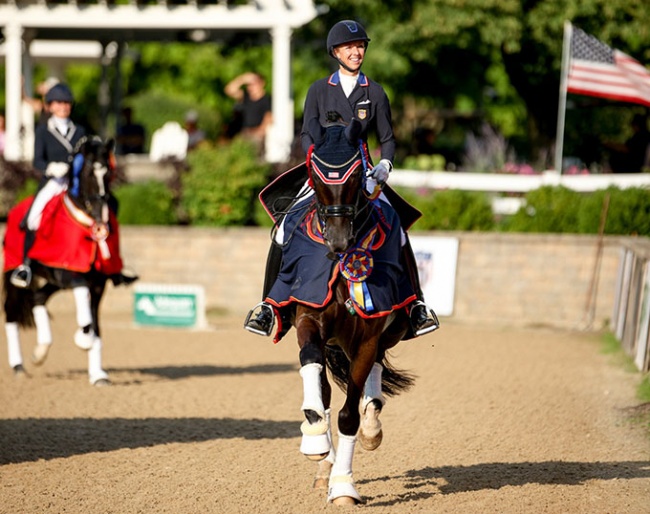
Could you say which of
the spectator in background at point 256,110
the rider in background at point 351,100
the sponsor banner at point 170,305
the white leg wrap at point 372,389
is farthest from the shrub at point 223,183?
the white leg wrap at point 372,389

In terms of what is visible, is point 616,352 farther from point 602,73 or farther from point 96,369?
point 96,369

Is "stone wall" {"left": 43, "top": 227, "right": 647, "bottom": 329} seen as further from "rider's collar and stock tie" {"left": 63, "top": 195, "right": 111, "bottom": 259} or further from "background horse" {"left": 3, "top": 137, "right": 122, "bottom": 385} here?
"rider's collar and stock tie" {"left": 63, "top": 195, "right": 111, "bottom": 259}

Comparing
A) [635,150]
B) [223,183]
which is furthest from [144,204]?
[635,150]

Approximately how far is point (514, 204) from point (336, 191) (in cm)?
1288

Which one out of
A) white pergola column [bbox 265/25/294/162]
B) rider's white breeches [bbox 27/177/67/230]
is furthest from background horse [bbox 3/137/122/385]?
white pergola column [bbox 265/25/294/162]

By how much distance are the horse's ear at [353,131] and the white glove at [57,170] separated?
6002 millimetres

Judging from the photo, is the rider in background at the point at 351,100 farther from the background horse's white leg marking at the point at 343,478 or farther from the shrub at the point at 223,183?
the shrub at the point at 223,183

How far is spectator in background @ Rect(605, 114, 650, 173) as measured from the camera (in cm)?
2012

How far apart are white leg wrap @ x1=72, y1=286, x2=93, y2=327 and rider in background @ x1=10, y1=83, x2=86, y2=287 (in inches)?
26.7

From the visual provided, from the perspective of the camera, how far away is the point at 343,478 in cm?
722

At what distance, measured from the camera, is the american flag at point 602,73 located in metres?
18.4

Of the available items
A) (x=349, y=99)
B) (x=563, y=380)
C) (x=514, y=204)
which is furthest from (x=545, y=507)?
(x=514, y=204)

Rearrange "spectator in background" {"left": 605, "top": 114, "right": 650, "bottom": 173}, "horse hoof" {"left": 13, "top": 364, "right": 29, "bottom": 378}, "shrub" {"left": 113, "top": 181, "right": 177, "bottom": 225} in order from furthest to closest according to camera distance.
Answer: "spectator in background" {"left": 605, "top": 114, "right": 650, "bottom": 173} → "shrub" {"left": 113, "top": 181, "right": 177, "bottom": 225} → "horse hoof" {"left": 13, "top": 364, "right": 29, "bottom": 378}

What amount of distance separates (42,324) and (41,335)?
0.16m
